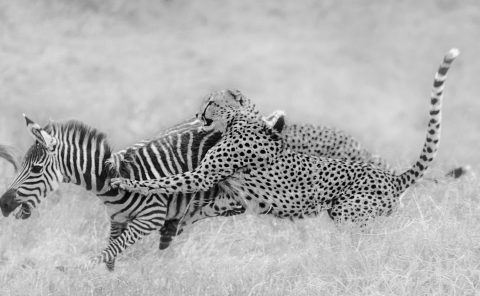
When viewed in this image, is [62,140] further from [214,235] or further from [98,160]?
[214,235]

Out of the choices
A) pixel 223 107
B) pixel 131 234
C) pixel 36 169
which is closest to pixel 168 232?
pixel 131 234

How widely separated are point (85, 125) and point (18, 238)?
2.25 m

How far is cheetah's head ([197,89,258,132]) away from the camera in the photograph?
7.66 metres

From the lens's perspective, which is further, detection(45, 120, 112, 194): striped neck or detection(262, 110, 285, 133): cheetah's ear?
detection(262, 110, 285, 133): cheetah's ear

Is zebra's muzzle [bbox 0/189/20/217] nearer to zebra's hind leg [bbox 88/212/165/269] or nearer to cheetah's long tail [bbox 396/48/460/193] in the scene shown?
zebra's hind leg [bbox 88/212/165/269]

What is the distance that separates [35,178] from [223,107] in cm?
152

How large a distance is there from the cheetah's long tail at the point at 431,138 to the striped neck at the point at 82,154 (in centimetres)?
232

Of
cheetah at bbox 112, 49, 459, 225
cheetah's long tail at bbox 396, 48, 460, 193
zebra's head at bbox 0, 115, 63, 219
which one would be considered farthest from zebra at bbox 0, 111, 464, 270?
cheetah's long tail at bbox 396, 48, 460, 193

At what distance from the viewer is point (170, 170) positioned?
7.78 m

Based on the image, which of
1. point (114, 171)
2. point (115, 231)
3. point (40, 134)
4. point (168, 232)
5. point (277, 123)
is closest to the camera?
point (40, 134)

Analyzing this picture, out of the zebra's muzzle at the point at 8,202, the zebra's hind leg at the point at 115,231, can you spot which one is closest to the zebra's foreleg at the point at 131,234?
the zebra's hind leg at the point at 115,231

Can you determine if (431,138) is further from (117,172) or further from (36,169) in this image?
(36,169)

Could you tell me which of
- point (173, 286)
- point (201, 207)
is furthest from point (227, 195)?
point (173, 286)

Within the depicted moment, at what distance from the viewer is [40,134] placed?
23.9 ft
